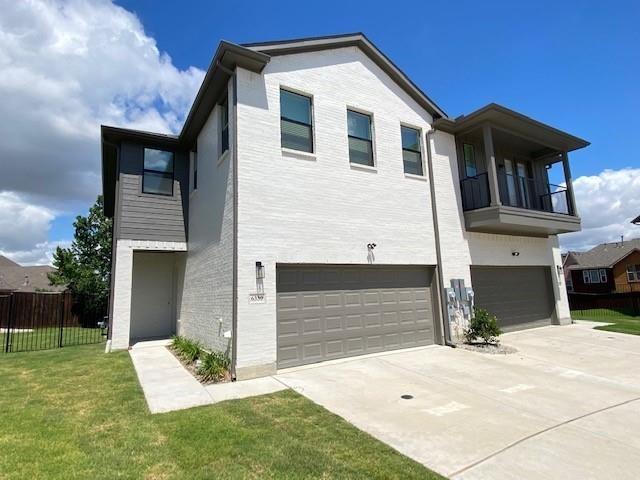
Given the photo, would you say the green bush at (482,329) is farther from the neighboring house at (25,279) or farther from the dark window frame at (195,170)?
the neighboring house at (25,279)

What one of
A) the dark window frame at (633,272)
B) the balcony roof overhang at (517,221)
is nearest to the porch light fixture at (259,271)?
the balcony roof overhang at (517,221)

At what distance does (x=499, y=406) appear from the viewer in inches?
224

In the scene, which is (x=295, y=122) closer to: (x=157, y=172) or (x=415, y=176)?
(x=415, y=176)

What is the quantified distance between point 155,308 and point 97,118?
7.13 meters

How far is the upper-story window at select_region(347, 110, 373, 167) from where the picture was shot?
1027 centimetres

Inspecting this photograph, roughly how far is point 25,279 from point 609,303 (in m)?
47.6

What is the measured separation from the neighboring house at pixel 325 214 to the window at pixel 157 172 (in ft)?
0.15

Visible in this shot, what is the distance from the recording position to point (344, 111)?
1017cm

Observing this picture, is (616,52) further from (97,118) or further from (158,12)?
(97,118)

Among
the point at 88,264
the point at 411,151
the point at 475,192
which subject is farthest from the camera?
the point at 88,264

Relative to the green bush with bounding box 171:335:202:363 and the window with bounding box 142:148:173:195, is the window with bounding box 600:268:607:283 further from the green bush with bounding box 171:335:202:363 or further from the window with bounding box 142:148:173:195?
the window with bounding box 142:148:173:195

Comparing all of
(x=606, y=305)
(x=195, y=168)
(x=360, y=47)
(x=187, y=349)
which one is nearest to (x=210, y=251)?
(x=187, y=349)

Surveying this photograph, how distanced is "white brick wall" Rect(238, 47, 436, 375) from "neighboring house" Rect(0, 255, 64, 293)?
96.3ft

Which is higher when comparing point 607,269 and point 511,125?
Answer: point 511,125
